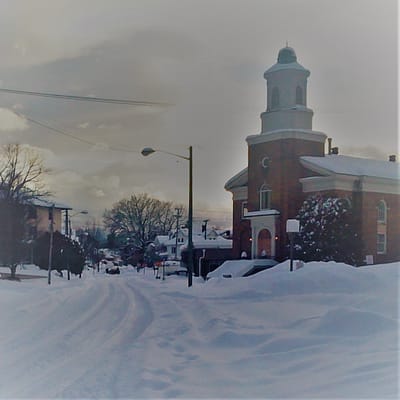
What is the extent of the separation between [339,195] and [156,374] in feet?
50.0

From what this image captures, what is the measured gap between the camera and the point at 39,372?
3867 mm

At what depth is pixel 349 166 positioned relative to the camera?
19.0 metres

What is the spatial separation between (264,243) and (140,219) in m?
13.9

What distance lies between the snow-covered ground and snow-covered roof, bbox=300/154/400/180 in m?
11.0

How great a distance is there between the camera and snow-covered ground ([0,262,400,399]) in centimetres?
331

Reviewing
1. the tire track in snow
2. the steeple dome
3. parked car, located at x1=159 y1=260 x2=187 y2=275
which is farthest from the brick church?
the tire track in snow

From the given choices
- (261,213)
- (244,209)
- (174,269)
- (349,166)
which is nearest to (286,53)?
(349,166)

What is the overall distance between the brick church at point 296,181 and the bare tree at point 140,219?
1061 centimetres

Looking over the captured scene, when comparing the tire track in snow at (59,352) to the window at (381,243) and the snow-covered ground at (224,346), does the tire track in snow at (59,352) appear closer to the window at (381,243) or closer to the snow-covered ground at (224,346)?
the snow-covered ground at (224,346)

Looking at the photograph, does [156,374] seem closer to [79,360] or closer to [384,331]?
[79,360]

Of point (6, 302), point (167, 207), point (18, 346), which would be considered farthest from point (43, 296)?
point (18, 346)

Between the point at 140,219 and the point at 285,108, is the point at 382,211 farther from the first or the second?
the point at 140,219

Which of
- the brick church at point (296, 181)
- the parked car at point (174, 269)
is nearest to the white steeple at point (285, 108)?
the brick church at point (296, 181)

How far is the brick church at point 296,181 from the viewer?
18.0m
